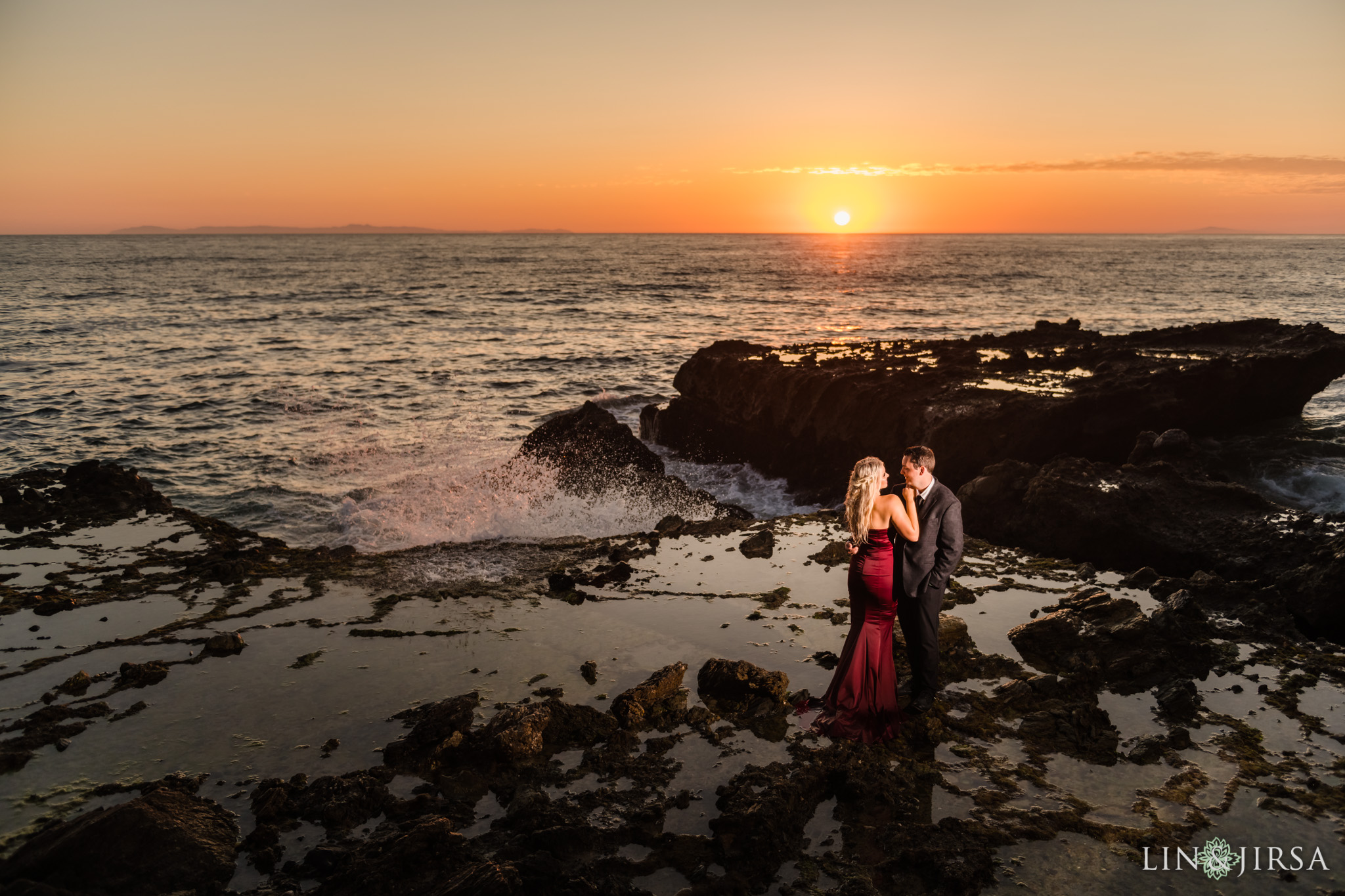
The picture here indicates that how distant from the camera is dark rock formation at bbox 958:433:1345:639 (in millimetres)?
7742

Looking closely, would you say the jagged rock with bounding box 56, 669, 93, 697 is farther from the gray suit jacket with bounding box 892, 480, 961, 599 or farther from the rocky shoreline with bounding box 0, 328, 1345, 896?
the gray suit jacket with bounding box 892, 480, 961, 599

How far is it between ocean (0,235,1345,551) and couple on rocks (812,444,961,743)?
6727mm

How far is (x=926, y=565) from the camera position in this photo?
595 centimetres

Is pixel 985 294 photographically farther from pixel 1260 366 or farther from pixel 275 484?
pixel 275 484

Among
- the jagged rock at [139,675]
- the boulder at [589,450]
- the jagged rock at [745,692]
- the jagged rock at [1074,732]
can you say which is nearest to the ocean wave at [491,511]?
the boulder at [589,450]

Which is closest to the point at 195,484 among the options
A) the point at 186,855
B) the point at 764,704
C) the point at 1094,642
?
the point at 186,855

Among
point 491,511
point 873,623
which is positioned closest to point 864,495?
point 873,623

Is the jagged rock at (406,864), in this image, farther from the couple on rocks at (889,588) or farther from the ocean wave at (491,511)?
the ocean wave at (491,511)

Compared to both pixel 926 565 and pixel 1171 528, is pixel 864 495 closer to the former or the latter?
pixel 926 565

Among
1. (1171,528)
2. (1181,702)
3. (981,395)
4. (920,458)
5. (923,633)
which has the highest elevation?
(920,458)

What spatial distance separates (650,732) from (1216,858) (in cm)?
375

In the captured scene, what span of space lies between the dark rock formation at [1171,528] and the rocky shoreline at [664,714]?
4cm

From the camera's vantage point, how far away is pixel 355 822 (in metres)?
4.95

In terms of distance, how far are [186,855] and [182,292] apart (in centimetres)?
6760
